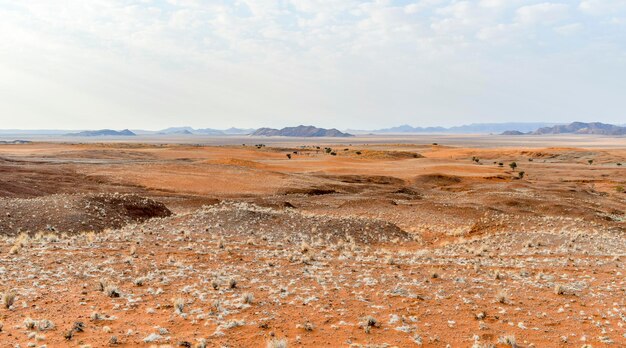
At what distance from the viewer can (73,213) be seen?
951 inches

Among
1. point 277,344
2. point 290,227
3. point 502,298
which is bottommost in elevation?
point 290,227

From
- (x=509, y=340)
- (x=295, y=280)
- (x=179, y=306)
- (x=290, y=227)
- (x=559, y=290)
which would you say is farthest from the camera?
(x=290, y=227)

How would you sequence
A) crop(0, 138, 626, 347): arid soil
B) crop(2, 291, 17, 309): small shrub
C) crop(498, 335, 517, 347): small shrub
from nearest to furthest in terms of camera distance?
crop(498, 335, 517, 347): small shrub
crop(0, 138, 626, 347): arid soil
crop(2, 291, 17, 309): small shrub

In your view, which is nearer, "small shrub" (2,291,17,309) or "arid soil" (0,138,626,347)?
"arid soil" (0,138,626,347)

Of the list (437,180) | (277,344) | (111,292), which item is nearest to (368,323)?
(277,344)

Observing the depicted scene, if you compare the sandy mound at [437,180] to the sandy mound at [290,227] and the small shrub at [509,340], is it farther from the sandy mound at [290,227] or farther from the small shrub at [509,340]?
the small shrub at [509,340]

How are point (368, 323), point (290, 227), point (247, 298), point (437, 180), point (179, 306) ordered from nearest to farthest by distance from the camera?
1. point (368, 323)
2. point (179, 306)
3. point (247, 298)
4. point (290, 227)
5. point (437, 180)

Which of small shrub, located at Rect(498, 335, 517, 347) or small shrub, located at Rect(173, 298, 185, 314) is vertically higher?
small shrub, located at Rect(173, 298, 185, 314)

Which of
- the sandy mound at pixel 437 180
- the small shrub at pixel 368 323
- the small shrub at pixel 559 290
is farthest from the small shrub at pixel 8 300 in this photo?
the sandy mound at pixel 437 180

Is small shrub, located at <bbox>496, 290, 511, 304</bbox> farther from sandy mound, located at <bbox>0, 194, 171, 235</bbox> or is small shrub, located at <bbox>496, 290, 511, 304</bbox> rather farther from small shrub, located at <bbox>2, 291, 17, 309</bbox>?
sandy mound, located at <bbox>0, 194, 171, 235</bbox>

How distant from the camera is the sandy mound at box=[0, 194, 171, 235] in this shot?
2236 centimetres

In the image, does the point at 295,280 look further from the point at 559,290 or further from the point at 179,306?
the point at 559,290

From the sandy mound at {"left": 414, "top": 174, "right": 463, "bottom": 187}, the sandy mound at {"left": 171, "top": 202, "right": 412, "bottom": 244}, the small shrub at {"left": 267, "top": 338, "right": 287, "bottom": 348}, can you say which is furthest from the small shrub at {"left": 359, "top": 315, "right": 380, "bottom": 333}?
the sandy mound at {"left": 414, "top": 174, "right": 463, "bottom": 187}

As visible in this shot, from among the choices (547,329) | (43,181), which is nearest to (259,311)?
(547,329)
